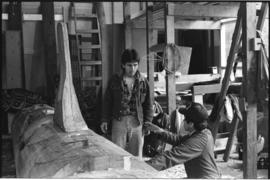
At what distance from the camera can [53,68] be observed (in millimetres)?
7918

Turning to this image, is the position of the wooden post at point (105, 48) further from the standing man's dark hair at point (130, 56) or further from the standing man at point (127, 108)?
the standing man's dark hair at point (130, 56)

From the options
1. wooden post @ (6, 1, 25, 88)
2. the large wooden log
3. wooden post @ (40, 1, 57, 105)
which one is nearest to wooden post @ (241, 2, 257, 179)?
the large wooden log

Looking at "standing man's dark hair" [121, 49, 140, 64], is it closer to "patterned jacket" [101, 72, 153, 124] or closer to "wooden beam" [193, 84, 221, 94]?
"patterned jacket" [101, 72, 153, 124]

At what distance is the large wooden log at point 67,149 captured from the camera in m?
2.29

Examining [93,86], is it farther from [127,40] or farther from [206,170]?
[206,170]

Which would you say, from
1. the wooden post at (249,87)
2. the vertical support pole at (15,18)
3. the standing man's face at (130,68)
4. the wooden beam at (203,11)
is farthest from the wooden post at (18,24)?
the wooden post at (249,87)

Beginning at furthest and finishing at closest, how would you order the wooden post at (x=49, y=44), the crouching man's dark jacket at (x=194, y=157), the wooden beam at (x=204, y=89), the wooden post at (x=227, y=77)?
the wooden post at (x=49, y=44) → the wooden beam at (x=204, y=89) → the wooden post at (x=227, y=77) → the crouching man's dark jacket at (x=194, y=157)

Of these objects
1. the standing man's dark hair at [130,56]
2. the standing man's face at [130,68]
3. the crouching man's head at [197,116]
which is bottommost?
the crouching man's head at [197,116]

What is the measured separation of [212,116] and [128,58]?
1.59 meters

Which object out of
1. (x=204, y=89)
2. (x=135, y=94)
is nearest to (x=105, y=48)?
(x=204, y=89)

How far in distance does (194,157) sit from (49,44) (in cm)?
567

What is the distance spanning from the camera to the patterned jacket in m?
4.18

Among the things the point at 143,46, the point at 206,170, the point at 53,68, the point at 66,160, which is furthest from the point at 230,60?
the point at 53,68

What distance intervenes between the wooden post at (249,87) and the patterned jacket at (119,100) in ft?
3.35
